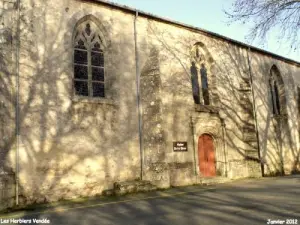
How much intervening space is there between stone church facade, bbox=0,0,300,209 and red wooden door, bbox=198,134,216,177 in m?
0.05

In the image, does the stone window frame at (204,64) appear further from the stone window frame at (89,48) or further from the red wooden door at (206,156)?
the stone window frame at (89,48)

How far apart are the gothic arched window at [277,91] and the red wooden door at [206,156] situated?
7.16 meters

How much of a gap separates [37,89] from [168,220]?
21.9 feet

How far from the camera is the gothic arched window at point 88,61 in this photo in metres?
12.3

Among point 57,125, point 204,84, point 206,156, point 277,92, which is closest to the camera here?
point 57,125

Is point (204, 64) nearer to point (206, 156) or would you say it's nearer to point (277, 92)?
point (206, 156)

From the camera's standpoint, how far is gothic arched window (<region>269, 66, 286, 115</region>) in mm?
20516

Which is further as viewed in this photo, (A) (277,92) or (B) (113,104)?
(A) (277,92)

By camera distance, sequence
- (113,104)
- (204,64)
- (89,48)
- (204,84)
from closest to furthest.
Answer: (113,104), (89,48), (204,84), (204,64)

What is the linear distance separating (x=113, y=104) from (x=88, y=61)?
1996mm

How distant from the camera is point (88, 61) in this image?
494 inches

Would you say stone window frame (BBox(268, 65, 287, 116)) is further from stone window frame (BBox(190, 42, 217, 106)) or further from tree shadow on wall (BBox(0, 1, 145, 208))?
tree shadow on wall (BBox(0, 1, 145, 208))

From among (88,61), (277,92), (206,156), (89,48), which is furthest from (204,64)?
(277,92)

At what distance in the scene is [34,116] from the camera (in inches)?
424
